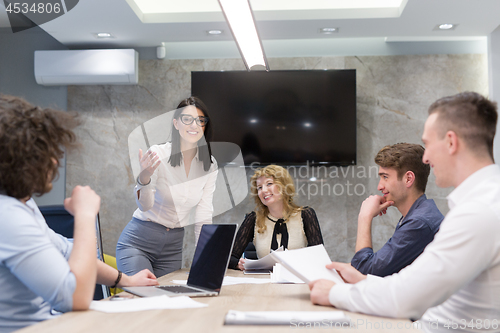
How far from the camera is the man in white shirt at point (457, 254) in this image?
3.00ft

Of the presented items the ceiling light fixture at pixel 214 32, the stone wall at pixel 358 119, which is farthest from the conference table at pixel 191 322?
the ceiling light fixture at pixel 214 32

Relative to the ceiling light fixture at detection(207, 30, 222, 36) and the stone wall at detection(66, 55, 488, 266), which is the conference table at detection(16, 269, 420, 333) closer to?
the stone wall at detection(66, 55, 488, 266)

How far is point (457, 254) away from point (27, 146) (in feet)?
3.35

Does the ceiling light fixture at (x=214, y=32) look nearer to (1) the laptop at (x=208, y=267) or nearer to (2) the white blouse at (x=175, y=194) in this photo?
(2) the white blouse at (x=175, y=194)

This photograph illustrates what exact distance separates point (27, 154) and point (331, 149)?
10.5 ft

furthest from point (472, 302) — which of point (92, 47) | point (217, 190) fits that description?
point (92, 47)

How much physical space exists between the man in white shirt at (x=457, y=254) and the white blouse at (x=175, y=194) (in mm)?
1306

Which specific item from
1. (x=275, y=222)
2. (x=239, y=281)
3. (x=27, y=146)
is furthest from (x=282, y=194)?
(x=27, y=146)

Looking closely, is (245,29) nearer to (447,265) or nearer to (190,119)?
(190,119)

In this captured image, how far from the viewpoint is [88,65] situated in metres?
3.99

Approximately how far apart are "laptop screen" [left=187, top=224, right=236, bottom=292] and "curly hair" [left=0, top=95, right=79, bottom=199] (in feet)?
2.01

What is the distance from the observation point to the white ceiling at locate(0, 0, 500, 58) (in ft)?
10.7

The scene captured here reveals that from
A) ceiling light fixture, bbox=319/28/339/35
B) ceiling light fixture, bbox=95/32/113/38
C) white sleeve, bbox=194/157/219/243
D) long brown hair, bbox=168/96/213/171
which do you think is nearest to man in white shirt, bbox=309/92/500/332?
white sleeve, bbox=194/157/219/243

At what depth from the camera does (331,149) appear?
153 inches
